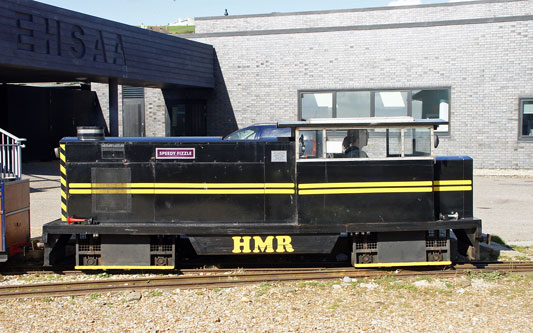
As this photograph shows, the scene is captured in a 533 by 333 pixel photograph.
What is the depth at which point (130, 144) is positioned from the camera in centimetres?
748

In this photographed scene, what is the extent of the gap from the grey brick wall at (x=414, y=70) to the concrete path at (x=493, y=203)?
69.9 inches

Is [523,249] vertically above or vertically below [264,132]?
below

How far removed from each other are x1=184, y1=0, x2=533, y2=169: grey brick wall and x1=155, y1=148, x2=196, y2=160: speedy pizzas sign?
13.7 meters

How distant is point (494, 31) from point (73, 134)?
60.6 ft

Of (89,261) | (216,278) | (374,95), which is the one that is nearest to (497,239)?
(216,278)

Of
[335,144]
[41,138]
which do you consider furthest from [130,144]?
[41,138]

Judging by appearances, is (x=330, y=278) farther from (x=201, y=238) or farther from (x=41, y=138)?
(x=41, y=138)

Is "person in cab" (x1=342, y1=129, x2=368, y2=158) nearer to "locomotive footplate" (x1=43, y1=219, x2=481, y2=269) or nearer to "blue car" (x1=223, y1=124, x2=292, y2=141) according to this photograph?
"locomotive footplate" (x1=43, y1=219, x2=481, y2=269)

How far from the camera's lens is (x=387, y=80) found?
65.7ft

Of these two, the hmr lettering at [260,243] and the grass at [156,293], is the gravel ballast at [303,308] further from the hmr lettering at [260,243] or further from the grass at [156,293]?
the hmr lettering at [260,243]

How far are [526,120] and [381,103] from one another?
5.38 meters

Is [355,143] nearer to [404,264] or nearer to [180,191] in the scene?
[404,264]

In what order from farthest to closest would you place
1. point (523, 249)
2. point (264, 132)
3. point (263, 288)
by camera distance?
point (264, 132), point (523, 249), point (263, 288)

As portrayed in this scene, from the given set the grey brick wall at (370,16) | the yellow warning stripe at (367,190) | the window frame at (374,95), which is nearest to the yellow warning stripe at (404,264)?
the yellow warning stripe at (367,190)
